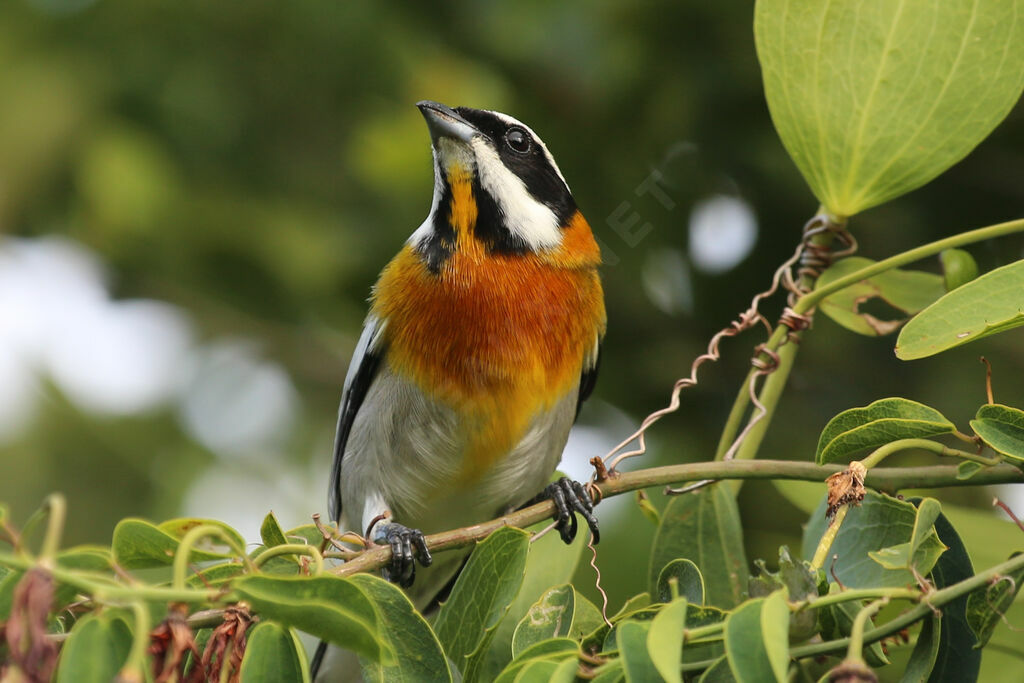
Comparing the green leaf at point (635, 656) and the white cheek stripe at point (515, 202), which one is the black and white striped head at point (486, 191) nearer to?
the white cheek stripe at point (515, 202)

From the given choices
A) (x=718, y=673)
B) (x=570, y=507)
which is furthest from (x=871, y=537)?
(x=570, y=507)

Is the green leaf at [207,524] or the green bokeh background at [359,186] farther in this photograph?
the green bokeh background at [359,186]

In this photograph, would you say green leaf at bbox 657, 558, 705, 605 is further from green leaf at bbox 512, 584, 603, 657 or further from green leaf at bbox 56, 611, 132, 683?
green leaf at bbox 56, 611, 132, 683

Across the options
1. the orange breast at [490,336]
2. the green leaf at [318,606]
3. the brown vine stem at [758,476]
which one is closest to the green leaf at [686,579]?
the brown vine stem at [758,476]

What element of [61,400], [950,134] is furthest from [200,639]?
[61,400]

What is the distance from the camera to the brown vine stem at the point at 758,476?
214cm

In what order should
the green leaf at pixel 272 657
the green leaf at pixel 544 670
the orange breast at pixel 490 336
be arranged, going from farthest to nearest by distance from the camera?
the orange breast at pixel 490 336 → the green leaf at pixel 544 670 → the green leaf at pixel 272 657

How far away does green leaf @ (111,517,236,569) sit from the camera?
1.86 metres

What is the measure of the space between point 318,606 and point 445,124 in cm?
265

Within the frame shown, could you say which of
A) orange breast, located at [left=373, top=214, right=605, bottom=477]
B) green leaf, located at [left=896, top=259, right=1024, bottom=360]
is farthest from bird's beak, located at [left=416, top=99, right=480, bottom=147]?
green leaf, located at [left=896, top=259, right=1024, bottom=360]

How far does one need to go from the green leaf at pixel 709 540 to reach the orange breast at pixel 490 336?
93 cm

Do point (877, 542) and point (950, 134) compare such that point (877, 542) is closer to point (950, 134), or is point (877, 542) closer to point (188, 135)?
point (950, 134)

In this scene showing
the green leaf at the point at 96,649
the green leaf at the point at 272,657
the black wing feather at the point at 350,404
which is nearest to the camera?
the green leaf at the point at 96,649

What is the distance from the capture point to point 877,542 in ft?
7.38
